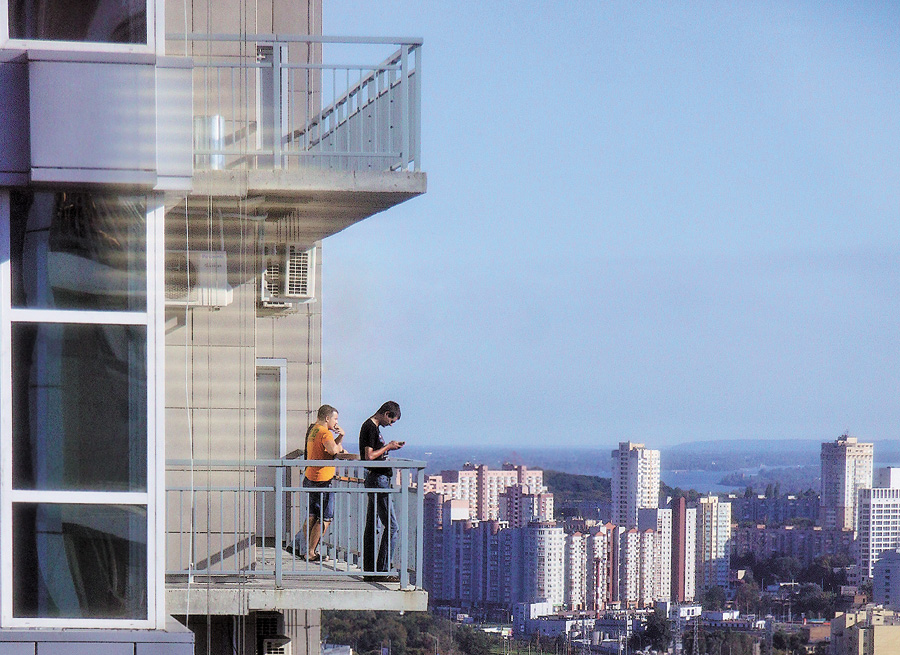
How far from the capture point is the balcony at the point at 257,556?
29.5 feet

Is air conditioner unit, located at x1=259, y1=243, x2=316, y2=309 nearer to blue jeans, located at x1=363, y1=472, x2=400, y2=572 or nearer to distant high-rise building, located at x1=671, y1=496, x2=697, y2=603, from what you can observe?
blue jeans, located at x1=363, y1=472, x2=400, y2=572

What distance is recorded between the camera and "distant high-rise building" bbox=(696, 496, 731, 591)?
4666 centimetres

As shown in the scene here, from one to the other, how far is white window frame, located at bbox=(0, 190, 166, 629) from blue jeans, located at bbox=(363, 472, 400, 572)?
3078 millimetres

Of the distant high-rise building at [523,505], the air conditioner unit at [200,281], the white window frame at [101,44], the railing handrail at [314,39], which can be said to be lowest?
the distant high-rise building at [523,505]

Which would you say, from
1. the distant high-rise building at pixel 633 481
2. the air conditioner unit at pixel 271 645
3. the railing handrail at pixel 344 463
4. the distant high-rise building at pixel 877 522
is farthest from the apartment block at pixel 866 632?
the railing handrail at pixel 344 463

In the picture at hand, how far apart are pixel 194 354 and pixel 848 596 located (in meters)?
37.9

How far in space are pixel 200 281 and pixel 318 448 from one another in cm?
190

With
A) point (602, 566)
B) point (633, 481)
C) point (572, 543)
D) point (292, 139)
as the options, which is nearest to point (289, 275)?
point (292, 139)

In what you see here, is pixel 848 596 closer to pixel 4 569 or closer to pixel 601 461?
pixel 601 461

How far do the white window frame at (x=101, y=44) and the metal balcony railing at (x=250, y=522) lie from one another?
3.38 metres

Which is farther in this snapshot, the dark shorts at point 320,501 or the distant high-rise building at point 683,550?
the distant high-rise building at point 683,550

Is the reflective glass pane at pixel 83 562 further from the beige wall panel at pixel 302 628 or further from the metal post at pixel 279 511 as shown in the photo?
the beige wall panel at pixel 302 628

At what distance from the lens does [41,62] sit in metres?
6.00

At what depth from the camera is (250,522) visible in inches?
402
